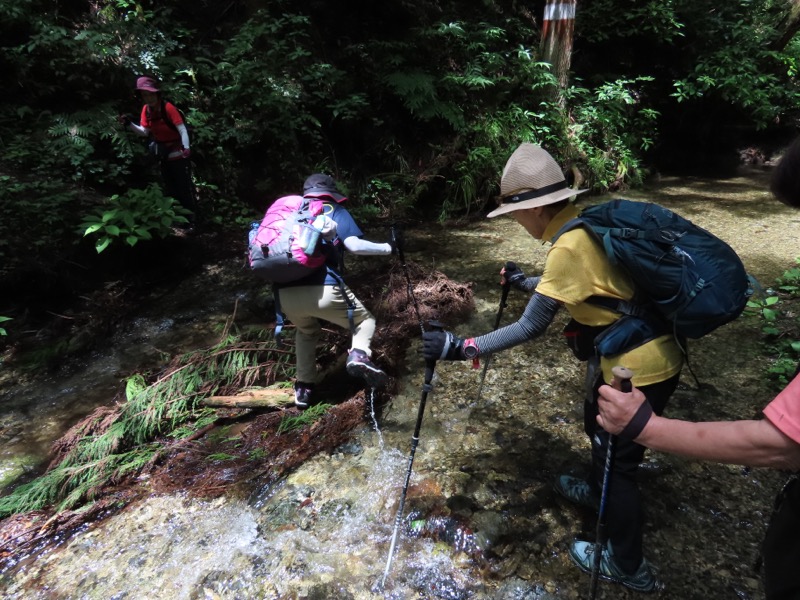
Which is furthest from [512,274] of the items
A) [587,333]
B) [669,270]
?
[669,270]

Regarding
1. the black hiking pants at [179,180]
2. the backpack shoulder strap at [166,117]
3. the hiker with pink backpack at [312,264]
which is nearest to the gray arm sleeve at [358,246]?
the hiker with pink backpack at [312,264]

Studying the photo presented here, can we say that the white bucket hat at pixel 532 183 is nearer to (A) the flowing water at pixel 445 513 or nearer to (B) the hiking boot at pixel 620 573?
(B) the hiking boot at pixel 620 573

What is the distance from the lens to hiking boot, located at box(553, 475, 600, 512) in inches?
110

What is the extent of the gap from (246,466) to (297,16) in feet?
27.5

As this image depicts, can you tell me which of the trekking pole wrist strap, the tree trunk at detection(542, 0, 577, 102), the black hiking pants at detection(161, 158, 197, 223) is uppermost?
the tree trunk at detection(542, 0, 577, 102)

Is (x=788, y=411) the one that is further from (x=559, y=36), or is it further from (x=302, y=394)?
(x=559, y=36)

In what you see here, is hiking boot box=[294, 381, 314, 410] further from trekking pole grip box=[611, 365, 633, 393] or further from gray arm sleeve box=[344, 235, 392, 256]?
trekking pole grip box=[611, 365, 633, 393]

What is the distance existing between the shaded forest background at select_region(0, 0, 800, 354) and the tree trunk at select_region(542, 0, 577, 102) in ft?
1.60

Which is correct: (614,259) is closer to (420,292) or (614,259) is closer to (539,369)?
(539,369)

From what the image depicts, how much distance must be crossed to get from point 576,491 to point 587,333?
124 centimetres

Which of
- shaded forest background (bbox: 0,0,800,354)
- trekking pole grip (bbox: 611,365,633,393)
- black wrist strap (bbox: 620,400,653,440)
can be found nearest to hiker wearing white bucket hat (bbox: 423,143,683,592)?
trekking pole grip (bbox: 611,365,633,393)

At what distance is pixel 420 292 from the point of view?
17.5 ft

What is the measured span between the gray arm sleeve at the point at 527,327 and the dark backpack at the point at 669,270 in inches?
11.5

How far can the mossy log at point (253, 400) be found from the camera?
4180 mm
